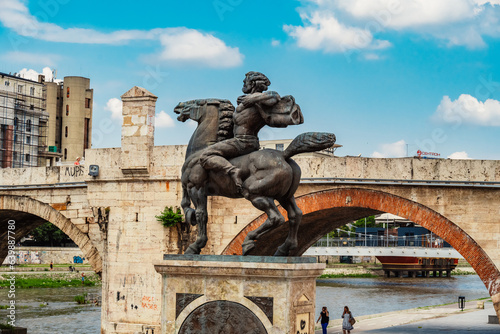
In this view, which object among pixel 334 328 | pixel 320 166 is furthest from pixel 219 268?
pixel 334 328

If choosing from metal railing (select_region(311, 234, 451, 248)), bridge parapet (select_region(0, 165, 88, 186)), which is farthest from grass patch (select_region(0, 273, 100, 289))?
bridge parapet (select_region(0, 165, 88, 186))

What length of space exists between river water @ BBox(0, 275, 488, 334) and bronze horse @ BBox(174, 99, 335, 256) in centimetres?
1704

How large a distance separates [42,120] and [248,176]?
61.9 meters

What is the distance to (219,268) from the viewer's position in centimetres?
922

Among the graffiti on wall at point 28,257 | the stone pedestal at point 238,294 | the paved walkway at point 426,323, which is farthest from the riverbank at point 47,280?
the stone pedestal at point 238,294

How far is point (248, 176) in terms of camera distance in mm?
9781

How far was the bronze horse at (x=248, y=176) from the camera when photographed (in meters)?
9.57

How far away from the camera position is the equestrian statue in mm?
9594

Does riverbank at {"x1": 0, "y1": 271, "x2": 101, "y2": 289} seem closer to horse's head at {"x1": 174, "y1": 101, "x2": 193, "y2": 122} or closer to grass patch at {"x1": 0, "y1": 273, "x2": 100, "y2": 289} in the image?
grass patch at {"x1": 0, "y1": 273, "x2": 100, "y2": 289}

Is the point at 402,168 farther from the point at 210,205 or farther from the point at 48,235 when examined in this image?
the point at 48,235

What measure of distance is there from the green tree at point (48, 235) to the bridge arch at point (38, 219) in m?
36.9

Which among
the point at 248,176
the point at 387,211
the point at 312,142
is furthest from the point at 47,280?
the point at 312,142

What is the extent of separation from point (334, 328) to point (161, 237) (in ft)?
22.4

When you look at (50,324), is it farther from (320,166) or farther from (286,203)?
(286,203)
